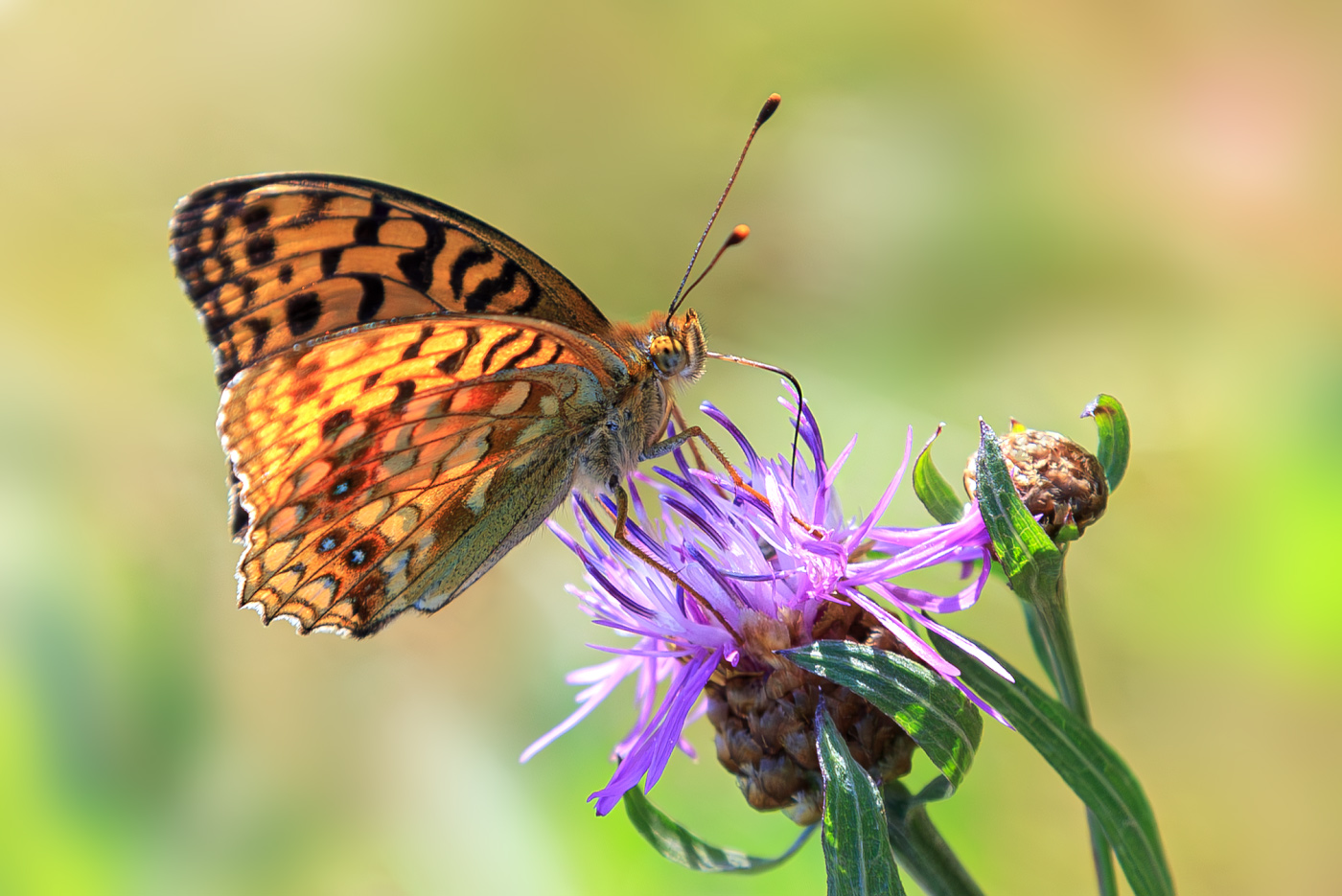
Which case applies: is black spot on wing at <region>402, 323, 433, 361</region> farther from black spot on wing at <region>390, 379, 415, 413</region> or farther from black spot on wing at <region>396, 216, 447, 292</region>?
black spot on wing at <region>396, 216, 447, 292</region>

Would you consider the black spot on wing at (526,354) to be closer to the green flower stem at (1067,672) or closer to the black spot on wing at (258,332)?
the black spot on wing at (258,332)

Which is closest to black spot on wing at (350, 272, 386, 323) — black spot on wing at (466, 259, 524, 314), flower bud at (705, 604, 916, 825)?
black spot on wing at (466, 259, 524, 314)

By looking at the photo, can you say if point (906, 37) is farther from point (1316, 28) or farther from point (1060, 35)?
point (1316, 28)

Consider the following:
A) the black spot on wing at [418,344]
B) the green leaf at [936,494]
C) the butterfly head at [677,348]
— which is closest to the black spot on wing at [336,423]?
the black spot on wing at [418,344]

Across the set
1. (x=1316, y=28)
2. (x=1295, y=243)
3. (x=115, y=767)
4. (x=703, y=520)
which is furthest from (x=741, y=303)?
(x=115, y=767)

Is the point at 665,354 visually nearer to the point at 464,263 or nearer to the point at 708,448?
the point at 708,448
